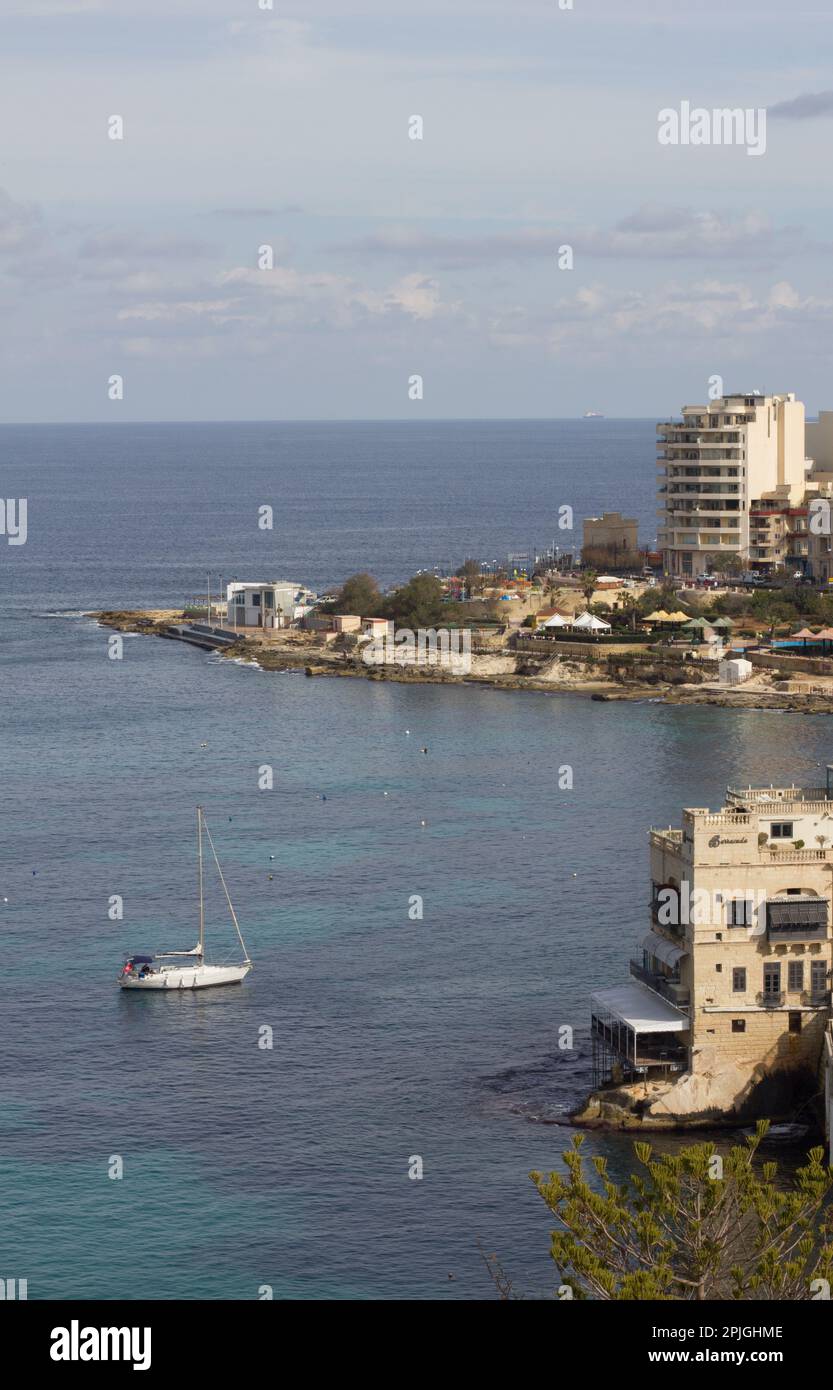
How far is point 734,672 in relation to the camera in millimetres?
111812

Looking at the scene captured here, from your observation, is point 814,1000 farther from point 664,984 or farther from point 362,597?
point 362,597

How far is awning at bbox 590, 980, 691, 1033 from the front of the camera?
42.8m

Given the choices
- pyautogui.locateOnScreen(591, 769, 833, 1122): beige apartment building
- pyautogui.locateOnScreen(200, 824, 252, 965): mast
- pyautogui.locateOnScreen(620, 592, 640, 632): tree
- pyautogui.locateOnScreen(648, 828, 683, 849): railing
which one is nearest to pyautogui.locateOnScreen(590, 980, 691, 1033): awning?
pyautogui.locateOnScreen(591, 769, 833, 1122): beige apartment building

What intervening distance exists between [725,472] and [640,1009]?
320 ft

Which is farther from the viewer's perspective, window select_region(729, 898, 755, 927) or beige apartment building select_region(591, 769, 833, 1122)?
window select_region(729, 898, 755, 927)

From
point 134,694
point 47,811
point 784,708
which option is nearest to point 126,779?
point 47,811

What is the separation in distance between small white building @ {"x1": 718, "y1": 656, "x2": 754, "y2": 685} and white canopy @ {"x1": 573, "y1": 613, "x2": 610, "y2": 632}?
12.3m

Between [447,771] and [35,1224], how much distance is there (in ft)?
169

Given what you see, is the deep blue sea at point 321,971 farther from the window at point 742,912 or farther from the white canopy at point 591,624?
the white canopy at point 591,624

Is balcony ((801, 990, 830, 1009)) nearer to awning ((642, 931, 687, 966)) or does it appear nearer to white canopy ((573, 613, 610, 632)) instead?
awning ((642, 931, 687, 966))

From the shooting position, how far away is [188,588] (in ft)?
570

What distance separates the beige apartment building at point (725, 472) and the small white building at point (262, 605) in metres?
28.3

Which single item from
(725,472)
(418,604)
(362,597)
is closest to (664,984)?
(418,604)

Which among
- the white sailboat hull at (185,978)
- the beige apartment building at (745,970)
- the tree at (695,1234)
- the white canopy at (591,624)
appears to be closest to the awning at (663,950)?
the beige apartment building at (745,970)
